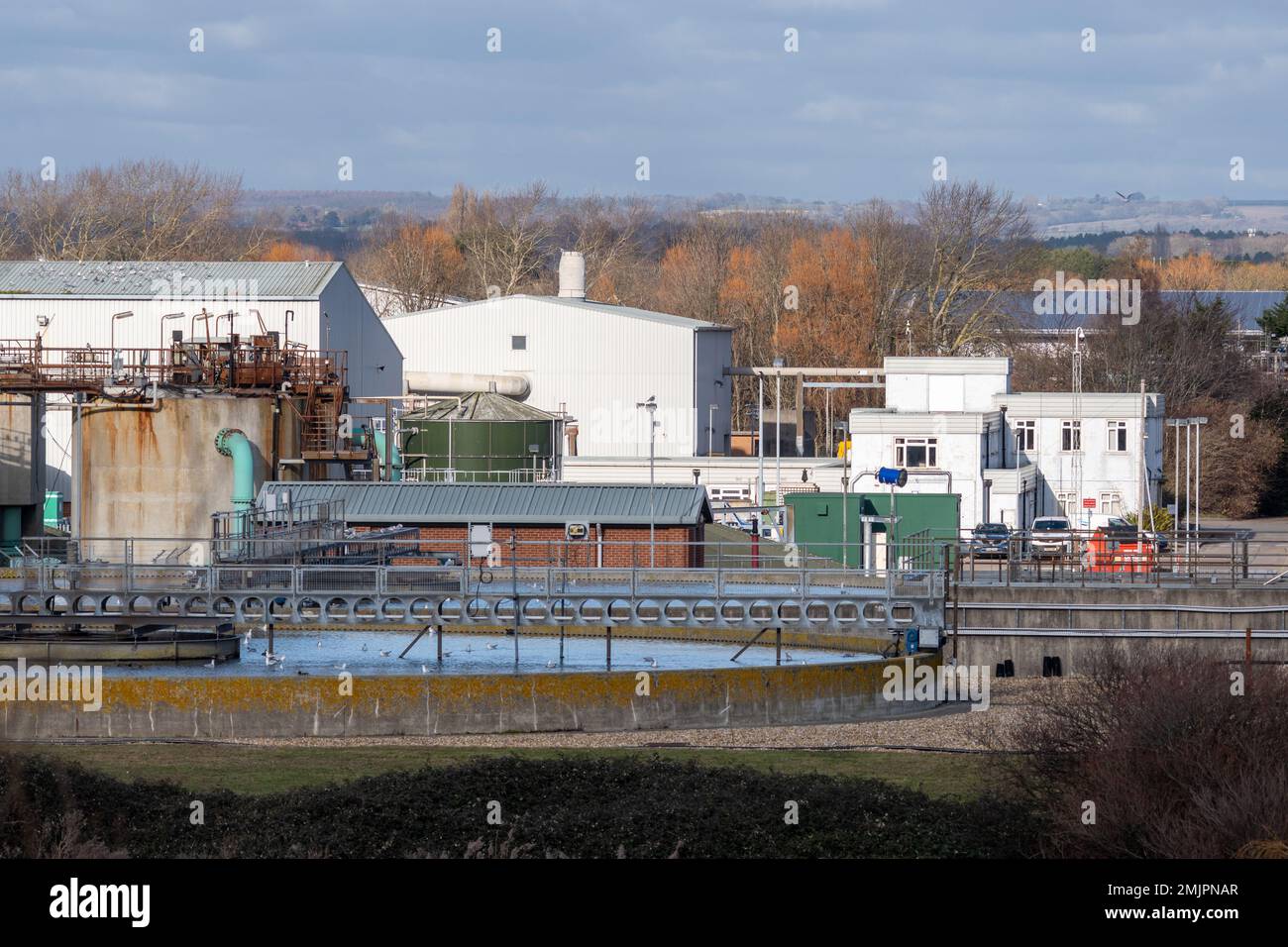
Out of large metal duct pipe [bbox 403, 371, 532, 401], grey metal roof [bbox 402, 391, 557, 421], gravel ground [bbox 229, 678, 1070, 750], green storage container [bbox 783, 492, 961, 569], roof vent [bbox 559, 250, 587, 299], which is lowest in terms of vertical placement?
gravel ground [bbox 229, 678, 1070, 750]

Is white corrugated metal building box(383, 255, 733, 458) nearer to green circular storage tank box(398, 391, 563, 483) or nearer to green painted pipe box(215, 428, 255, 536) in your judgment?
green circular storage tank box(398, 391, 563, 483)

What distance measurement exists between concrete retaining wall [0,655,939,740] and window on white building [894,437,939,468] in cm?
3123

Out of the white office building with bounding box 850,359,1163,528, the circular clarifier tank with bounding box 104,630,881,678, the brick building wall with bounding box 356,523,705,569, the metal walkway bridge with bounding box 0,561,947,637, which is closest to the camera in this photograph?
the metal walkway bridge with bounding box 0,561,947,637

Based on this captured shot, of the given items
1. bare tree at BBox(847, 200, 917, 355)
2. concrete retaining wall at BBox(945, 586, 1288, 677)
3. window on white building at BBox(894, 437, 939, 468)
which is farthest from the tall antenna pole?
concrete retaining wall at BBox(945, 586, 1288, 677)

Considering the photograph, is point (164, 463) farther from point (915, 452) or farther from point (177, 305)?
point (915, 452)

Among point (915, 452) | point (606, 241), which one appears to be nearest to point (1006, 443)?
point (915, 452)

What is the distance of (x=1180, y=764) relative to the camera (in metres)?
13.7

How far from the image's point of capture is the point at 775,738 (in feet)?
74.7

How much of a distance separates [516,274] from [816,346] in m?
23.2

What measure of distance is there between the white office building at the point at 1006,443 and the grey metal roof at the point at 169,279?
17.8 metres

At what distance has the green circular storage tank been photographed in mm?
50250

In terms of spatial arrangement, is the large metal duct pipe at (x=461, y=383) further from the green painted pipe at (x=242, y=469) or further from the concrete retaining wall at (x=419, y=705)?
the concrete retaining wall at (x=419, y=705)
